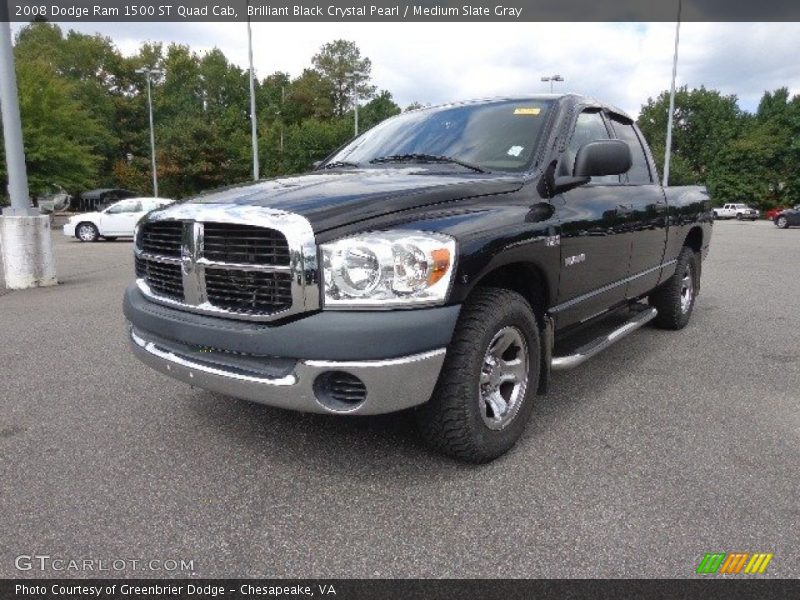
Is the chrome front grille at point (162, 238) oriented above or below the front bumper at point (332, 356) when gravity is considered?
above

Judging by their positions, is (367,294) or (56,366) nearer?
(367,294)

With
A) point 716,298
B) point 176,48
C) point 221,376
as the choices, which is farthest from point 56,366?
point 176,48

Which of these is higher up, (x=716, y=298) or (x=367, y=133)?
(x=367, y=133)

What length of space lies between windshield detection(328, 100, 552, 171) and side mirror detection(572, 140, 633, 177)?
0.28 metres

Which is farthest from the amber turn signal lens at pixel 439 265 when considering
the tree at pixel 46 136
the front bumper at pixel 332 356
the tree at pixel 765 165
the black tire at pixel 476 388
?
the tree at pixel 765 165

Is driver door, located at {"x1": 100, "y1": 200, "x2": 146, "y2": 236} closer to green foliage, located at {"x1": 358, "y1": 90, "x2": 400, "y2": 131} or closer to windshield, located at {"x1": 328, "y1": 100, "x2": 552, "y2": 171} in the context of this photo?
windshield, located at {"x1": 328, "y1": 100, "x2": 552, "y2": 171}

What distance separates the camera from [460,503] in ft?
8.23

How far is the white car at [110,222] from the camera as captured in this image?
18078mm

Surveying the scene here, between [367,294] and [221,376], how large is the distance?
73 centimetres

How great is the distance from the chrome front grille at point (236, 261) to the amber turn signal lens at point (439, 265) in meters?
0.46

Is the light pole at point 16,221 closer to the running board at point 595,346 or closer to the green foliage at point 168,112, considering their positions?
the running board at point 595,346

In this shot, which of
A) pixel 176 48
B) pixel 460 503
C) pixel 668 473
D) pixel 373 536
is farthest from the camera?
pixel 176 48

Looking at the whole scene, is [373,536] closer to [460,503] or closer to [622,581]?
[460,503]

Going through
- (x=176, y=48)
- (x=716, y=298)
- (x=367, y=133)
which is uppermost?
(x=176, y=48)
